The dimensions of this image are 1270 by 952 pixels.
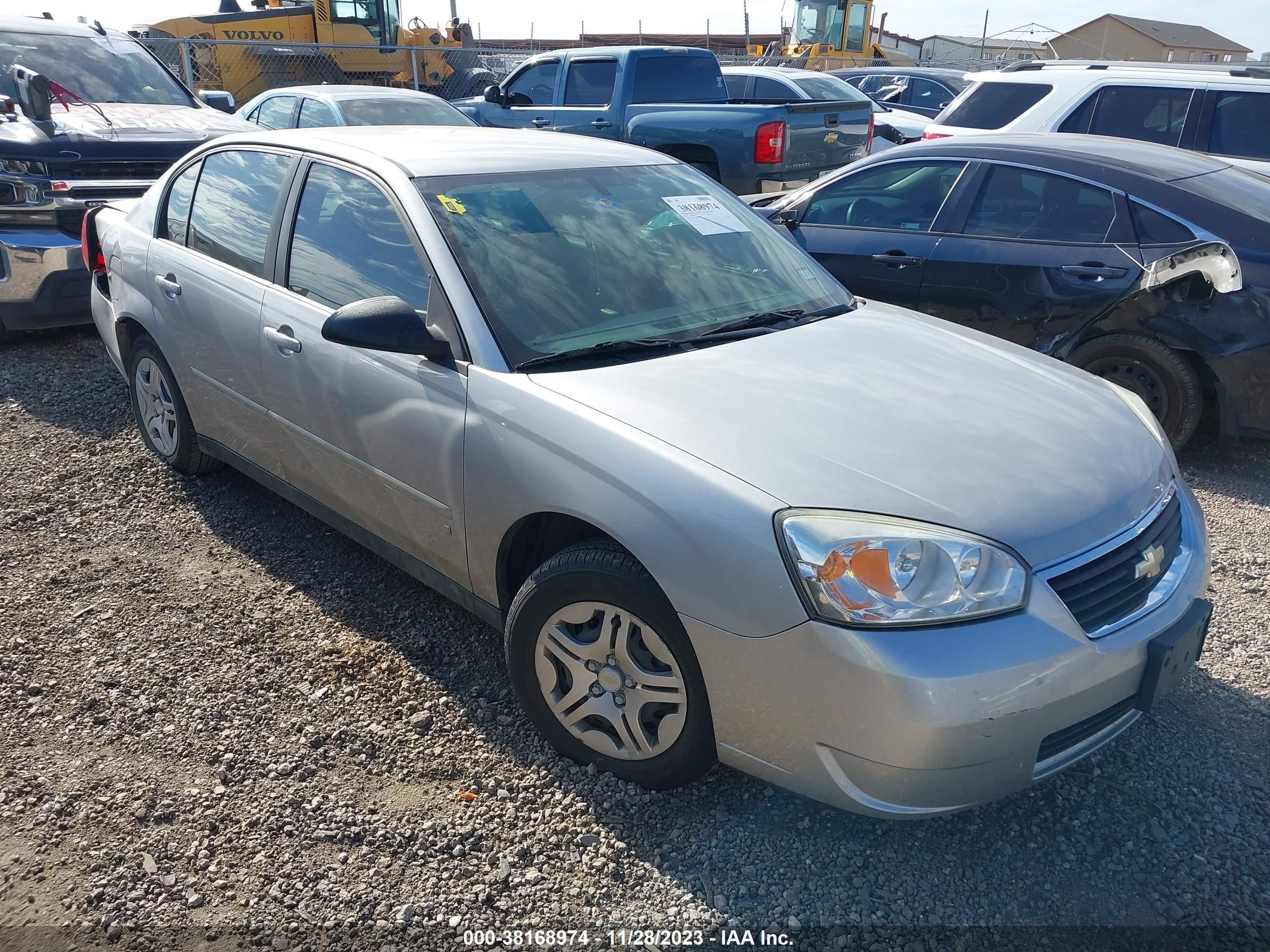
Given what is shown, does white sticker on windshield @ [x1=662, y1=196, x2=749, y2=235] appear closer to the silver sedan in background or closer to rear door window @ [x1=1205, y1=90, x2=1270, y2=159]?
rear door window @ [x1=1205, y1=90, x2=1270, y2=159]

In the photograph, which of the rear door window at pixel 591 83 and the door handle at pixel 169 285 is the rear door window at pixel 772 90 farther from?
the door handle at pixel 169 285

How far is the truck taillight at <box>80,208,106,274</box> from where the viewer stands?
493cm

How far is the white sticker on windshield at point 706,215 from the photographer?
12.0ft

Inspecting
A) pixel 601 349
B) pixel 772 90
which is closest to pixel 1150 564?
pixel 601 349

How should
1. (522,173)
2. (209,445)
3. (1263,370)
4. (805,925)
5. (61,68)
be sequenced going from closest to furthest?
(805,925) → (522,173) → (209,445) → (1263,370) → (61,68)

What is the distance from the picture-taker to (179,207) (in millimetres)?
4320

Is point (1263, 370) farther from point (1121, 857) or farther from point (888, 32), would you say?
point (888, 32)

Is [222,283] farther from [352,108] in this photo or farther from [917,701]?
[352,108]

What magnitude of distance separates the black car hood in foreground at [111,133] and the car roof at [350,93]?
1693 mm

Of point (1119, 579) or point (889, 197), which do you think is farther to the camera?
point (889, 197)

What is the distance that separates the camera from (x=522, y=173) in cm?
340

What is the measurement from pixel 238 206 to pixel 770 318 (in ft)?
7.24

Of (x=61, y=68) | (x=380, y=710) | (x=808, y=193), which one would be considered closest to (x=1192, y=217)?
(x=808, y=193)

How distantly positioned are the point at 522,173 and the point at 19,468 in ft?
10.5
